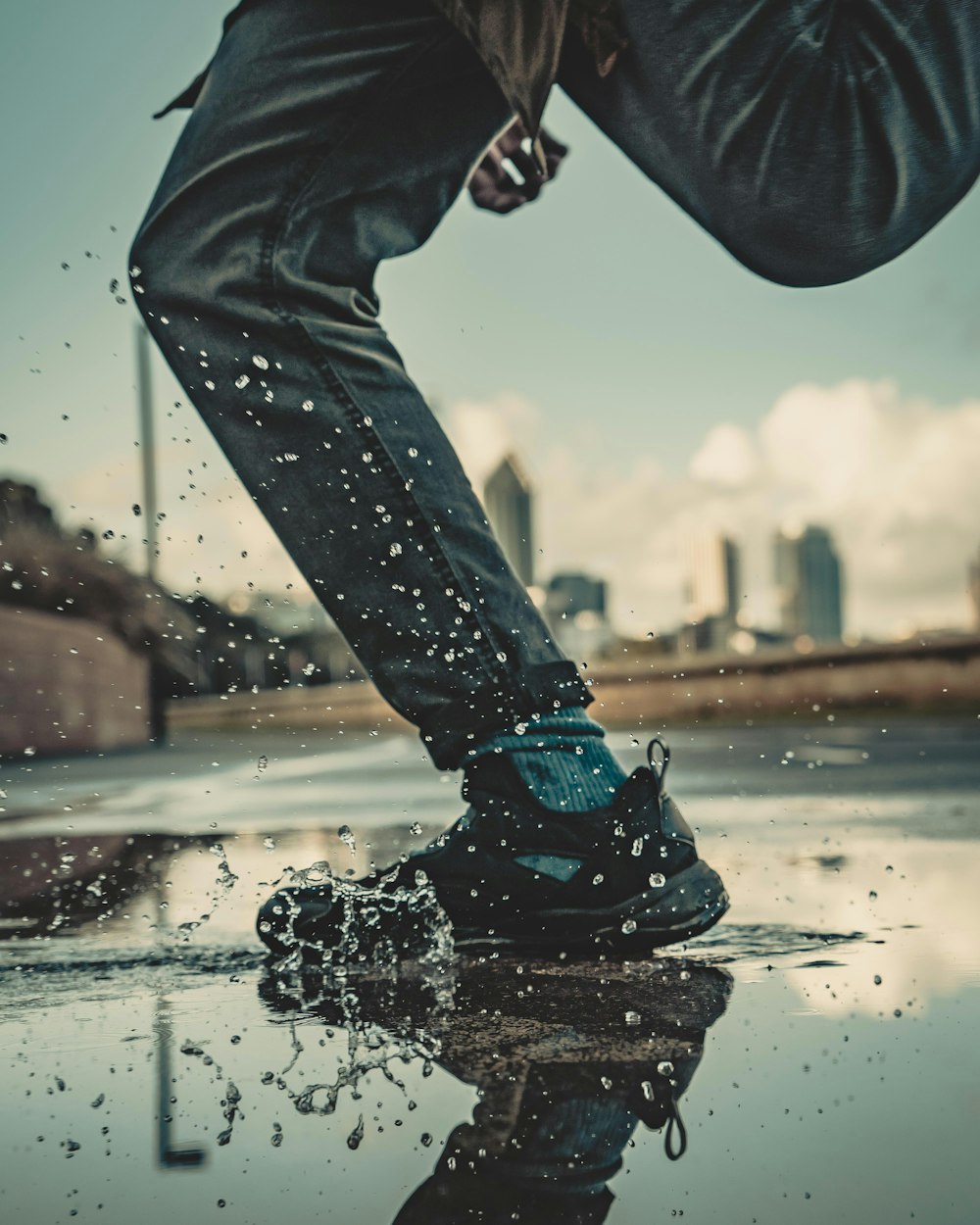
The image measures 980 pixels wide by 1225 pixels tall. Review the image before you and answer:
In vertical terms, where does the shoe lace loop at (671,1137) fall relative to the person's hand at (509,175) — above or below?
below

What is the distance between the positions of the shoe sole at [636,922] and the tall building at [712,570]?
7656 cm

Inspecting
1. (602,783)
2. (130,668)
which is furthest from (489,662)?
(130,668)

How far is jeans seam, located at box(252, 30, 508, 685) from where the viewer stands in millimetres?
1833

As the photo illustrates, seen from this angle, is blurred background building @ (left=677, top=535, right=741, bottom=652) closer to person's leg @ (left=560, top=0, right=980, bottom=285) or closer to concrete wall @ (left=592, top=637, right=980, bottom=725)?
concrete wall @ (left=592, top=637, right=980, bottom=725)

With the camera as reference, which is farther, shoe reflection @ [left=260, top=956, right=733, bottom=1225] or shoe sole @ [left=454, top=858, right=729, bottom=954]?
shoe sole @ [left=454, top=858, right=729, bottom=954]

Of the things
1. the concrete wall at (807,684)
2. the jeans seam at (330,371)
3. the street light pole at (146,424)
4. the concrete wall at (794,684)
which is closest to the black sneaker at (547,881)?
the jeans seam at (330,371)

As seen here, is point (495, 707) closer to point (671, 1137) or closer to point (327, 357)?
point (327, 357)

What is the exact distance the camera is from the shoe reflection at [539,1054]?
2.89 ft

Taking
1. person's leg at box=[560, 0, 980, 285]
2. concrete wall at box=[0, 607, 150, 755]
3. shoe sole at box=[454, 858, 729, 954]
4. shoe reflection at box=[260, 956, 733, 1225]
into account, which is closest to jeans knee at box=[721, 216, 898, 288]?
person's leg at box=[560, 0, 980, 285]

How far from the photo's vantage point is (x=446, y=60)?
1.94m

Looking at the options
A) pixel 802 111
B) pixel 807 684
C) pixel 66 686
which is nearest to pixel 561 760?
pixel 802 111

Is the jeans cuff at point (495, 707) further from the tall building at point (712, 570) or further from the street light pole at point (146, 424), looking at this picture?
the tall building at point (712, 570)

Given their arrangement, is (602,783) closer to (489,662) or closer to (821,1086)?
(489,662)

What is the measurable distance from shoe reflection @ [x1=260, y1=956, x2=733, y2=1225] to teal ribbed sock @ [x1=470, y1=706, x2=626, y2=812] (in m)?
0.21
